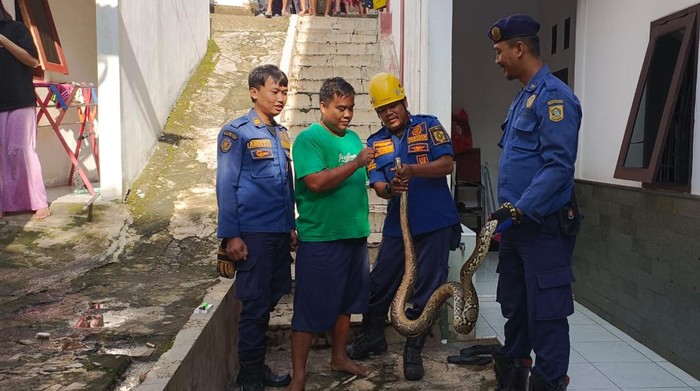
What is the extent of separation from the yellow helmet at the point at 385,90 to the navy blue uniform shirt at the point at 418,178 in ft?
0.85

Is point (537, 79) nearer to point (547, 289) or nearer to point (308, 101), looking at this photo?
point (547, 289)

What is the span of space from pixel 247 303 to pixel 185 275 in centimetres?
111

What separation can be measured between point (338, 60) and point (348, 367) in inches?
223

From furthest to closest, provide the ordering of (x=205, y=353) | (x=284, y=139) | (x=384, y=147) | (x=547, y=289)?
(x=384, y=147) < (x=284, y=139) < (x=205, y=353) < (x=547, y=289)

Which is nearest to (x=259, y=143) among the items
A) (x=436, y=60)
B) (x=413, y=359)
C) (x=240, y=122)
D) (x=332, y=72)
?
(x=240, y=122)

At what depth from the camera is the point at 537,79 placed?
289cm

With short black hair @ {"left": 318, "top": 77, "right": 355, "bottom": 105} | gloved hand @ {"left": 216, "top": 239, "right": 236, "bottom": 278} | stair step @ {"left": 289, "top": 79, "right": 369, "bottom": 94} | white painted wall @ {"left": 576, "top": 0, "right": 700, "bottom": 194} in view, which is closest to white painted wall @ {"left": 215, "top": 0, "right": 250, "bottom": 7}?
stair step @ {"left": 289, "top": 79, "right": 369, "bottom": 94}

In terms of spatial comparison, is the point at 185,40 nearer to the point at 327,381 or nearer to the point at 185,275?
the point at 185,275

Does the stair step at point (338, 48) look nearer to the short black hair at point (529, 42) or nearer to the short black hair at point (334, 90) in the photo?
the short black hair at point (334, 90)

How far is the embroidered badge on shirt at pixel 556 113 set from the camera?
2.72m

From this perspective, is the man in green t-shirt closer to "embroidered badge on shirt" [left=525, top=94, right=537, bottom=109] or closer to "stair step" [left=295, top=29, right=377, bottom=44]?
"embroidered badge on shirt" [left=525, top=94, right=537, bottom=109]

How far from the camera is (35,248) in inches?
174

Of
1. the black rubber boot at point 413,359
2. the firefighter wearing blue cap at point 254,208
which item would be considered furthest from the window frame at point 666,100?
the firefighter wearing blue cap at point 254,208

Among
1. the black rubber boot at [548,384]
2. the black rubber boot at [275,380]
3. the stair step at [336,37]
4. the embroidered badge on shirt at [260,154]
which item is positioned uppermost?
the stair step at [336,37]
